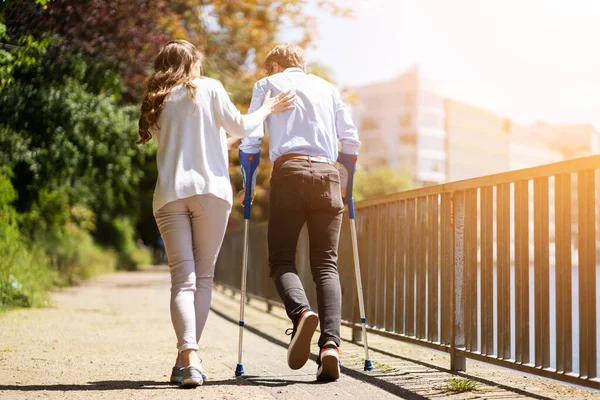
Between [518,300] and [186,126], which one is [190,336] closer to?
[186,126]

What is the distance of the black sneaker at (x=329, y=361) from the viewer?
15.2 feet

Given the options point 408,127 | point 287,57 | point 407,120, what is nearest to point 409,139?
point 408,127

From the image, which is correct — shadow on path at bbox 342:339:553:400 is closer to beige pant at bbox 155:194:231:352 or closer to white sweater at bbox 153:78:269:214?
beige pant at bbox 155:194:231:352

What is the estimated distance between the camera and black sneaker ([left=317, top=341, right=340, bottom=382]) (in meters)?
4.64

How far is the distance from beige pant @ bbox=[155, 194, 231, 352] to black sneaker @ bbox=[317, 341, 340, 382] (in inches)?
28.0

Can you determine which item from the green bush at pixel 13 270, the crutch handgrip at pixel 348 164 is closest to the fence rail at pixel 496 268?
the crutch handgrip at pixel 348 164

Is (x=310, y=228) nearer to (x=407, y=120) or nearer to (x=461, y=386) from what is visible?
(x=461, y=386)

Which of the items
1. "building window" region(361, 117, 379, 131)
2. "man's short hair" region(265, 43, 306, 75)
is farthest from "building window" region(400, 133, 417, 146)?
"man's short hair" region(265, 43, 306, 75)

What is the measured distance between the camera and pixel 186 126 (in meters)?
4.61

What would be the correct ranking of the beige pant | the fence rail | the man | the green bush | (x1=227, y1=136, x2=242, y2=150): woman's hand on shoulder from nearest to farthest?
the fence rail → the beige pant → the man → (x1=227, y1=136, x2=242, y2=150): woman's hand on shoulder → the green bush

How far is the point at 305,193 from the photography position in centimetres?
481

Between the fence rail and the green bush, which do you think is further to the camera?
the green bush

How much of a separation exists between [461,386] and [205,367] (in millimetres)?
1738

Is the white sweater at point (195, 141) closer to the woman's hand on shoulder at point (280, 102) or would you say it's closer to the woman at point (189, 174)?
the woman at point (189, 174)
